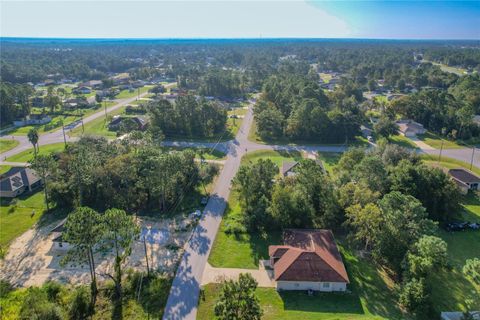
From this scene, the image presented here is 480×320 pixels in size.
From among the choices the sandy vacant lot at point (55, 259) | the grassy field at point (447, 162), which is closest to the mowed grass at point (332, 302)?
the sandy vacant lot at point (55, 259)

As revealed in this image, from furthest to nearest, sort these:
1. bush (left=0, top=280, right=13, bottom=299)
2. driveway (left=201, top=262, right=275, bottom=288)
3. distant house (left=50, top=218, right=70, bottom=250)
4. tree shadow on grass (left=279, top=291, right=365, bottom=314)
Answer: distant house (left=50, top=218, right=70, bottom=250)
driveway (left=201, top=262, right=275, bottom=288)
bush (left=0, top=280, right=13, bottom=299)
tree shadow on grass (left=279, top=291, right=365, bottom=314)

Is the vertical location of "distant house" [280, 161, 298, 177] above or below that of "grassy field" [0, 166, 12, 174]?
above

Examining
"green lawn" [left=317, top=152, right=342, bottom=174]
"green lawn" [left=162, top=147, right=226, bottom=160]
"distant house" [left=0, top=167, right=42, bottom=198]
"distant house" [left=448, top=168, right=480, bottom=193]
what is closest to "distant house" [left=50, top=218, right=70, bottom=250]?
"distant house" [left=0, top=167, right=42, bottom=198]

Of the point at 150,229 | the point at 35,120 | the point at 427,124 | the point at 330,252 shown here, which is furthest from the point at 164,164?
the point at 427,124

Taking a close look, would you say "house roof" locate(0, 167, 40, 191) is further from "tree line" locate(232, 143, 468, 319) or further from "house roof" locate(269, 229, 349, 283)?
Result: "house roof" locate(269, 229, 349, 283)

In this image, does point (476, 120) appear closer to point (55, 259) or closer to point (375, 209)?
point (375, 209)

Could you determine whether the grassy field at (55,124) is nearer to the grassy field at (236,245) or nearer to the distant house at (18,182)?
the distant house at (18,182)

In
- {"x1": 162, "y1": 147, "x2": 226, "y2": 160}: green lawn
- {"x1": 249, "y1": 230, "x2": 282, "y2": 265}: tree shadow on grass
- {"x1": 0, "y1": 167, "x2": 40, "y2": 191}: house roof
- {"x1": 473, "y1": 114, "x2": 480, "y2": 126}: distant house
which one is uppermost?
{"x1": 473, "y1": 114, "x2": 480, "y2": 126}: distant house

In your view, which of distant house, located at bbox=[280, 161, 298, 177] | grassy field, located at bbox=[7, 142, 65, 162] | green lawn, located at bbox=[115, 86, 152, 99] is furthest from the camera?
green lawn, located at bbox=[115, 86, 152, 99]
